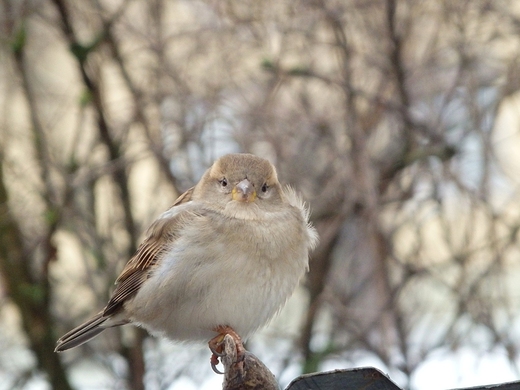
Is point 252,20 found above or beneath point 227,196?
above

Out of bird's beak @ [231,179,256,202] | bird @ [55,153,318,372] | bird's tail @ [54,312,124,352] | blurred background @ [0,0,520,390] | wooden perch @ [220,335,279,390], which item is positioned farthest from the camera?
blurred background @ [0,0,520,390]

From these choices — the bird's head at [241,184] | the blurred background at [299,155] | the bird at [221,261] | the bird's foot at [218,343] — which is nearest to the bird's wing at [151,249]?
the bird at [221,261]

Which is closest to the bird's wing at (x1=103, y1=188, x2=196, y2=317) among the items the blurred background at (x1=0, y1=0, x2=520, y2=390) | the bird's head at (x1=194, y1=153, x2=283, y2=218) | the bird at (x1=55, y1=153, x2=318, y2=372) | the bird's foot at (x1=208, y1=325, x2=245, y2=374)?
the bird at (x1=55, y1=153, x2=318, y2=372)

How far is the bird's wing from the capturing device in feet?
14.5

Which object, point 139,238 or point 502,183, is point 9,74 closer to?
point 139,238

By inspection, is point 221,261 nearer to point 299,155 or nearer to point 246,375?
point 246,375

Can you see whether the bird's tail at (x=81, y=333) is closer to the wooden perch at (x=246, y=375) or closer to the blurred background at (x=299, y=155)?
the blurred background at (x=299, y=155)

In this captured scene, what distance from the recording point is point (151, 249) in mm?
4562

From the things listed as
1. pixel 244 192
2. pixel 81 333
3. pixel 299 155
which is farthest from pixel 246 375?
pixel 299 155

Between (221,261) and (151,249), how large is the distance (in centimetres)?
58

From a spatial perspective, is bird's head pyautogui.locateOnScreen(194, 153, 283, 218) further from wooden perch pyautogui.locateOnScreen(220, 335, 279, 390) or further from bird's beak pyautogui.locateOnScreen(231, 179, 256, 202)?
wooden perch pyautogui.locateOnScreen(220, 335, 279, 390)

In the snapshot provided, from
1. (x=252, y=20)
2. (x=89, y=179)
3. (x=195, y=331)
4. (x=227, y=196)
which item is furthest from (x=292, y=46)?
(x=195, y=331)

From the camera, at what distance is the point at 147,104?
21.0 feet

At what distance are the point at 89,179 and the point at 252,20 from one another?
1.53 m
